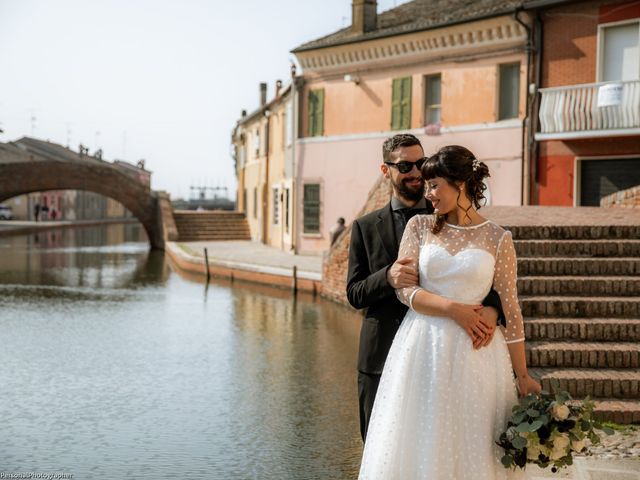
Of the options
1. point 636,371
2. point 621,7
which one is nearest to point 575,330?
point 636,371

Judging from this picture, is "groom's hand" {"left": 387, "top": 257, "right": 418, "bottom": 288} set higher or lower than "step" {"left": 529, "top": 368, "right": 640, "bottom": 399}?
higher

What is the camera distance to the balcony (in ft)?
59.1

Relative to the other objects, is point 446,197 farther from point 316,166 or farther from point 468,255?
point 316,166

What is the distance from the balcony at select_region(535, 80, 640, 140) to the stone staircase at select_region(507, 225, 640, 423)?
973 cm

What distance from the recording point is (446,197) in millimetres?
3395

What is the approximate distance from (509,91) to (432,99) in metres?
2.44

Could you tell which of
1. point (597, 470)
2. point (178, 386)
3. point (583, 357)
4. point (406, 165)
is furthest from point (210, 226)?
point (406, 165)

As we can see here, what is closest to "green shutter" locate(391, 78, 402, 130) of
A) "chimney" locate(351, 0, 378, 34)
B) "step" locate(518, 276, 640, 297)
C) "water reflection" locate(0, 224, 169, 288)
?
"chimney" locate(351, 0, 378, 34)

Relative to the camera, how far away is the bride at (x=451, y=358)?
3.35m

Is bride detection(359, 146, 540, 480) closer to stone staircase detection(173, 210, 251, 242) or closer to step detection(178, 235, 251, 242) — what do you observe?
step detection(178, 235, 251, 242)

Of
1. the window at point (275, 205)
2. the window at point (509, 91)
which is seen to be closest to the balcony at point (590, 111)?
the window at point (509, 91)

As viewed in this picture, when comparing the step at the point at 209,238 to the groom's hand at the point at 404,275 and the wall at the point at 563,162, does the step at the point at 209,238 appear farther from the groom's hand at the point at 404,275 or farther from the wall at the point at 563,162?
the groom's hand at the point at 404,275

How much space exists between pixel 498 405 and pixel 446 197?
895 millimetres

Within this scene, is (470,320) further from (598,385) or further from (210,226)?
(210,226)
